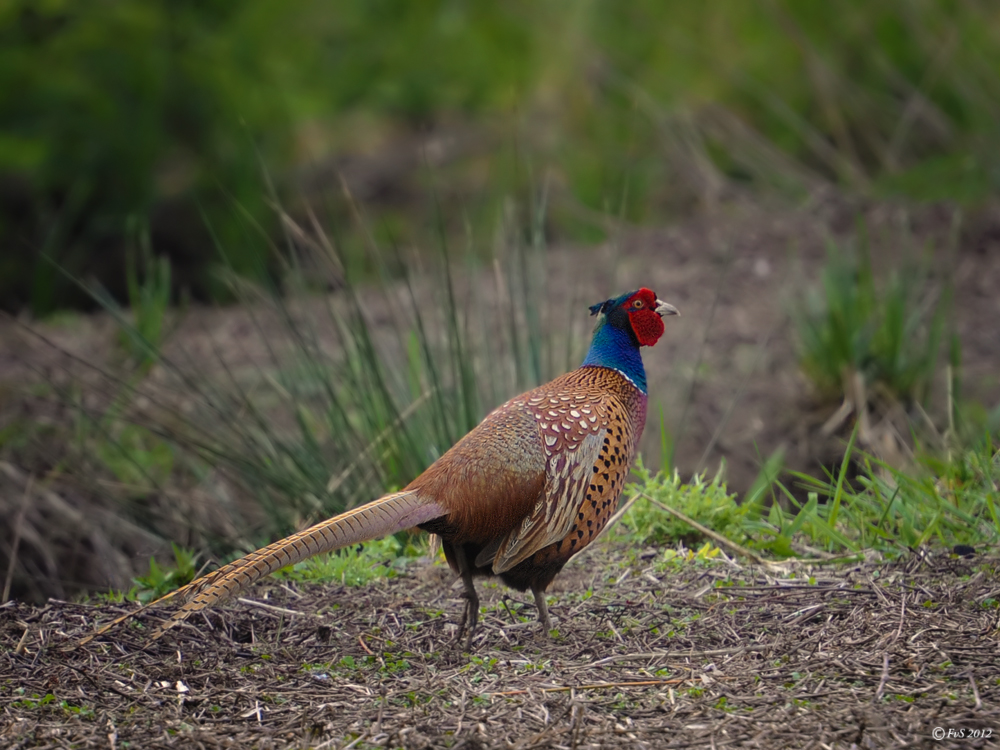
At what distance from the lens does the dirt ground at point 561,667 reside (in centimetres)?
231

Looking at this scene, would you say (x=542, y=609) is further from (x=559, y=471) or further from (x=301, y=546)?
(x=301, y=546)

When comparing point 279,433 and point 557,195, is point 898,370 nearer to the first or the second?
point 279,433

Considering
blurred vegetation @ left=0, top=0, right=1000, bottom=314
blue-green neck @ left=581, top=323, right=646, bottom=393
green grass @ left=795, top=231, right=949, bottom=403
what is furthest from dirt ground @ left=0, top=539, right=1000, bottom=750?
blurred vegetation @ left=0, top=0, right=1000, bottom=314

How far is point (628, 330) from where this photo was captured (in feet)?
10.9

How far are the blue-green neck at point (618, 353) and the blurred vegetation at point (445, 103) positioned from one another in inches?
116

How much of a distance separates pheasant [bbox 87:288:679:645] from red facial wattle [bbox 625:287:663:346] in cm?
26

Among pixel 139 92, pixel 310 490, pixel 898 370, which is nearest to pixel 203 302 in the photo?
pixel 139 92

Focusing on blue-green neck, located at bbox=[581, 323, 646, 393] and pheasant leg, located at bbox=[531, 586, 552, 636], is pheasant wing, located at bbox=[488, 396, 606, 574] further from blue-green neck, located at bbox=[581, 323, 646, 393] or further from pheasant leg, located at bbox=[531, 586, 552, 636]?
blue-green neck, located at bbox=[581, 323, 646, 393]

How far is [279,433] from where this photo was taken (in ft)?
13.8

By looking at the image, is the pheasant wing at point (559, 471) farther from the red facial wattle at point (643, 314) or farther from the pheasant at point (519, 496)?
the red facial wattle at point (643, 314)

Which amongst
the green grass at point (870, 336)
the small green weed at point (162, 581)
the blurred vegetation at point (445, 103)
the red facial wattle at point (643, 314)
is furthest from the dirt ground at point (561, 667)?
the blurred vegetation at point (445, 103)

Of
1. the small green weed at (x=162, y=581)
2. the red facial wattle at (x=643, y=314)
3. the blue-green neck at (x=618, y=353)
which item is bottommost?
the small green weed at (x=162, y=581)

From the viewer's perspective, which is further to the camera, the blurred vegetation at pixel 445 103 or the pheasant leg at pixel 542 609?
the blurred vegetation at pixel 445 103

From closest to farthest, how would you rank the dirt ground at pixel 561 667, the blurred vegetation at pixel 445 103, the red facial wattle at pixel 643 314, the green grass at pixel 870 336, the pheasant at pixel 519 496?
the dirt ground at pixel 561 667
the pheasant at pixel 519 496
the red facial wattle at pixel 643 314
the green grass at pixel 870 336
the blurred vegetation at pixel 445 103
